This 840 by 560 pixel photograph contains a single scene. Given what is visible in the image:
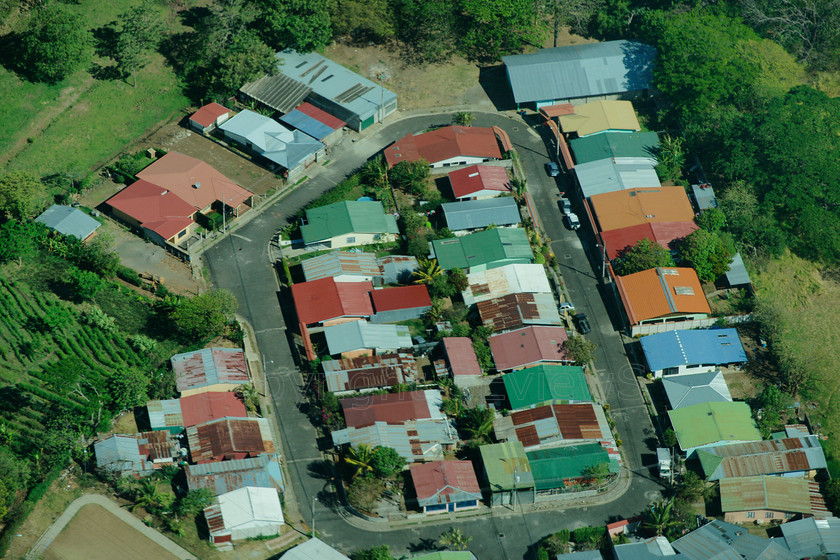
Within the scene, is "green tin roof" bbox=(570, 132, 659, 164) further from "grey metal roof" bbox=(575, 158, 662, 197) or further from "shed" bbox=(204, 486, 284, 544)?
"shed" bbox=(204, 486, 284, 544)

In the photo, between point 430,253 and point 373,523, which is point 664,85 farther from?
point 373,523

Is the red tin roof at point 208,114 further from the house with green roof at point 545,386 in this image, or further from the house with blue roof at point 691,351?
the house with blue roof at point 691,351

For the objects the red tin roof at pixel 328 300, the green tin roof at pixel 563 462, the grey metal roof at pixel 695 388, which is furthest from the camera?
the red tin roof at pixel 328 300

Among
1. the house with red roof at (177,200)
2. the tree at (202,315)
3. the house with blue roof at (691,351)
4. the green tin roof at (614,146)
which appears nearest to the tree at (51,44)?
the house with red roof at (177,200)

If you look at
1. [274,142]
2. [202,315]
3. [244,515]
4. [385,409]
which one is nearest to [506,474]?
[385,409]

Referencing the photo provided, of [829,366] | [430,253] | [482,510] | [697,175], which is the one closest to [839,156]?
[697,175]

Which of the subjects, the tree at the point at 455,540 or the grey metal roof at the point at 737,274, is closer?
the tree at the point at 455,540

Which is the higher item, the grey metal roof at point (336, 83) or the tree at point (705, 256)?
the grey metal roof at point (336, 83)

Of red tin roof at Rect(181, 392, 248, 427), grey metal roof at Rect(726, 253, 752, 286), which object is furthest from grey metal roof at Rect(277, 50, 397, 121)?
grey metal roof at Rect(726, 253, 752, 286)

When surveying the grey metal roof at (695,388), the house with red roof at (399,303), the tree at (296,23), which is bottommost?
the grey metal roof at (695,388)
